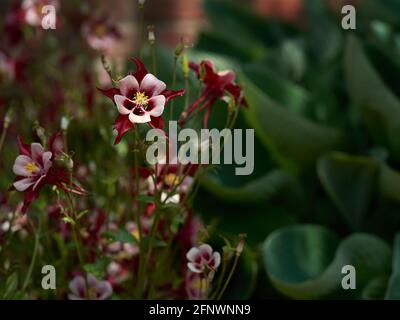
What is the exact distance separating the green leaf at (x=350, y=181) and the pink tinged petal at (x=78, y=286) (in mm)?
601

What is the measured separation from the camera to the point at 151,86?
1.02 meters

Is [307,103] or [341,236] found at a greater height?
[307,103]

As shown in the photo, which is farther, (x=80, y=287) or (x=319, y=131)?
(x=319, y=131)

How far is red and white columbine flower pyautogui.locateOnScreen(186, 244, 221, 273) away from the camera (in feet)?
3.66

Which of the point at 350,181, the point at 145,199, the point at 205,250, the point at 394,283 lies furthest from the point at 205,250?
the point at 350,181

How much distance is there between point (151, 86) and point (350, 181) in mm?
775

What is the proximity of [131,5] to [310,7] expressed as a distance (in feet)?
5.25

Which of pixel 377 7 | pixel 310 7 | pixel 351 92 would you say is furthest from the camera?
pixel 310 7

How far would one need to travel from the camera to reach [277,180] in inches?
66.2

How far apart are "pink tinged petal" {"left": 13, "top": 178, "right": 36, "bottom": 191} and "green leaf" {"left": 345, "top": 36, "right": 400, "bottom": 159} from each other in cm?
88

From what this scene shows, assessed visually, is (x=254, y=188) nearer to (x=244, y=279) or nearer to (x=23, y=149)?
(x=244, y=279)
